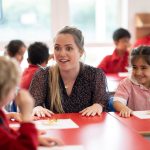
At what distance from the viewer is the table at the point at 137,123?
207 centimetres

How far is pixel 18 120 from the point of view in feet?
7.43

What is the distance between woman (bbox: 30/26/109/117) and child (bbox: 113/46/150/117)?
0.16 m

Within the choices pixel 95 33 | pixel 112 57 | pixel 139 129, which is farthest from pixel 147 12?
pixel 139 129

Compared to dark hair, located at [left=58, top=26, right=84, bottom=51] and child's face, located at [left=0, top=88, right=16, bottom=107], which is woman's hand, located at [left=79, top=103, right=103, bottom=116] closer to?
dark hair, located at [left=58, top=26, right=84, bottom=51]

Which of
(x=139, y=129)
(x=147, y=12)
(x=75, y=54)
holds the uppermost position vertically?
(x=147, y=12)

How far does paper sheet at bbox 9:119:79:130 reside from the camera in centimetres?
213

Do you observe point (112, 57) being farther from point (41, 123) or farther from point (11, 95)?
point (11, 95)

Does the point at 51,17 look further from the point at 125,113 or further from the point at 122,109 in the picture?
the point at 125,113

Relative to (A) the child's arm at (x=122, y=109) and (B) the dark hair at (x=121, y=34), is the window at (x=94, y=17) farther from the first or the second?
(A) the child's arm at (x=122, y=109)

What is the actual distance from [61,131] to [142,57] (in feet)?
3.64

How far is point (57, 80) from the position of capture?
2.83m

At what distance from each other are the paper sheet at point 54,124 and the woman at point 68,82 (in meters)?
0.45

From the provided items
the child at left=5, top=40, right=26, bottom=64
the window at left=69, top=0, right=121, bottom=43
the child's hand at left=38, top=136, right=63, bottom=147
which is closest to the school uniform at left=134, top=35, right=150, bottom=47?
the window at left=69, top=0, right=121, bottom=43

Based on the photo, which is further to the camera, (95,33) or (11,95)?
(95,33)
